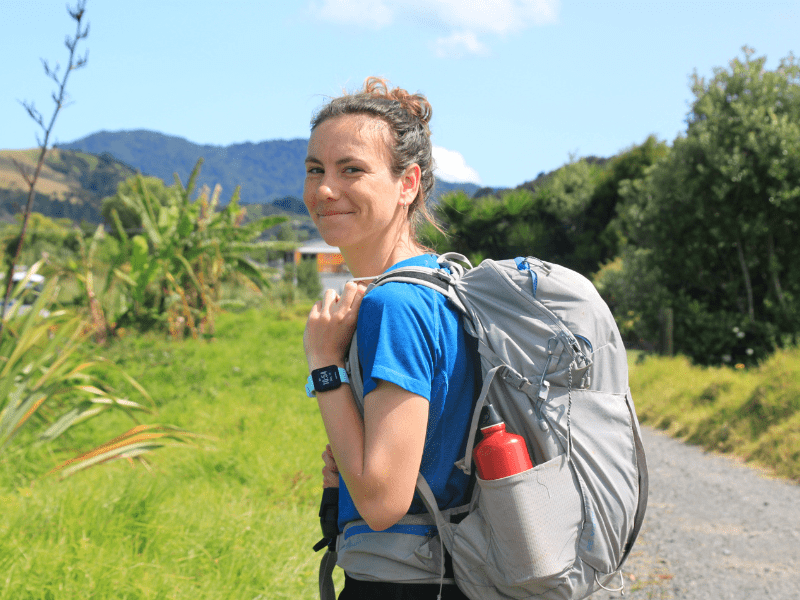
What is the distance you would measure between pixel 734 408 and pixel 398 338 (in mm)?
7054

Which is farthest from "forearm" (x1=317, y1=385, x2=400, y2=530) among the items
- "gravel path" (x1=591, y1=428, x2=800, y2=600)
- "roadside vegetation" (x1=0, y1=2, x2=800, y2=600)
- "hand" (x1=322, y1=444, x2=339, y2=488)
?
"gravel path" (x1=591, y1=428, x2=800, y2=600)

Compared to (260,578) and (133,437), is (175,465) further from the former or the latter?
(260,578)

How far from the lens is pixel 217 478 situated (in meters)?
4.79

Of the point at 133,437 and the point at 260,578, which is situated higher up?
the point at 133,437

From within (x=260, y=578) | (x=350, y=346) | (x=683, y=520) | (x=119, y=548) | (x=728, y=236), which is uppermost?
(x=728, y=236)

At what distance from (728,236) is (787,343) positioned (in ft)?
6.10

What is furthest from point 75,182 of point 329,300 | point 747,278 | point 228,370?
point 329,300

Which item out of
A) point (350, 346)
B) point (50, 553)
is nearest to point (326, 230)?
point (350, 346)

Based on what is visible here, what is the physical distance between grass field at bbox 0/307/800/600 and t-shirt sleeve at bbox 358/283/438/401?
190 cm

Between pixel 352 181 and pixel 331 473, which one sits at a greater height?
pixel 352 181

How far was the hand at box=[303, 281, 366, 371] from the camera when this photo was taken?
136cm

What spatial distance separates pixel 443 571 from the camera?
132 centimetres

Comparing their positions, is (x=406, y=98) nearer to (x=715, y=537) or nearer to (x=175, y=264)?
(x=715, y=537)

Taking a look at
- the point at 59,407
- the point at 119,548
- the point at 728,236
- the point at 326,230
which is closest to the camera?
the point at 326,230
